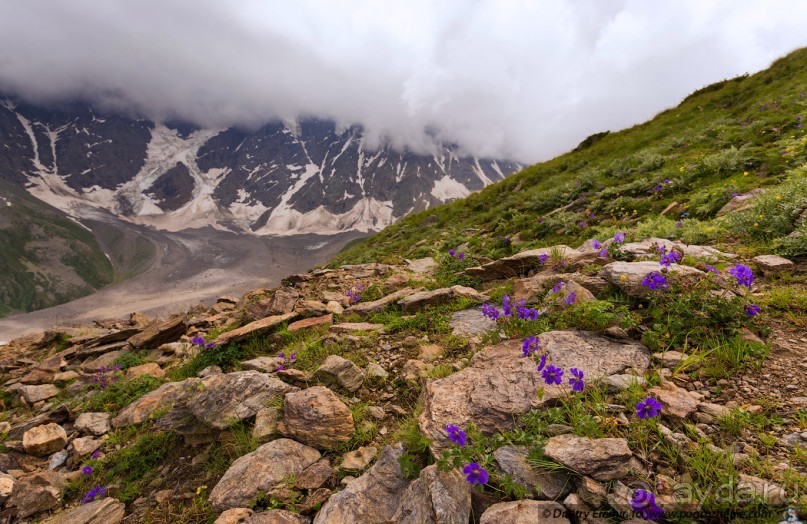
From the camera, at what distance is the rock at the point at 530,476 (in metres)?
2.63

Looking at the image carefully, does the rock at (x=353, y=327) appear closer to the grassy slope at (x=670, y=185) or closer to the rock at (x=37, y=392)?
the grassy slope at (x=670, y=185)

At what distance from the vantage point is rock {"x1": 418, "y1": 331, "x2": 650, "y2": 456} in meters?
3.56

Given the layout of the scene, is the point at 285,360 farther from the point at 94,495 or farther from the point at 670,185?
the point at 670,185

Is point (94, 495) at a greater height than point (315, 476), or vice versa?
point (94, 495)

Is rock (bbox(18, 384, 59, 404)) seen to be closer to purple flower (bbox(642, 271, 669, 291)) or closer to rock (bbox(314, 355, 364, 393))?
rock (bbox(314, 355, 364, 393))

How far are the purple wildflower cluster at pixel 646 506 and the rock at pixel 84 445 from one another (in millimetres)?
7214

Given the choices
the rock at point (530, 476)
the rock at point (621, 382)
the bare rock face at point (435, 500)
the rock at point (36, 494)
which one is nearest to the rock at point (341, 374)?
the bare rock face at point (435, 500)

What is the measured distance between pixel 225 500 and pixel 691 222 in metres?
9.94

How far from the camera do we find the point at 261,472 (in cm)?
373

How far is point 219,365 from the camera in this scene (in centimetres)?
687

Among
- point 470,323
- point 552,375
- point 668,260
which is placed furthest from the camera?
point 470,323

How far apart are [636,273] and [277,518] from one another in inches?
207

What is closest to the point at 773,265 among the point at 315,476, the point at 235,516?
the point at 315,476

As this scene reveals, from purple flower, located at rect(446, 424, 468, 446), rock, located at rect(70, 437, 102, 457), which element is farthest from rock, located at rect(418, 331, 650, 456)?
rock, located at rect(70, 437, 102, 457)
